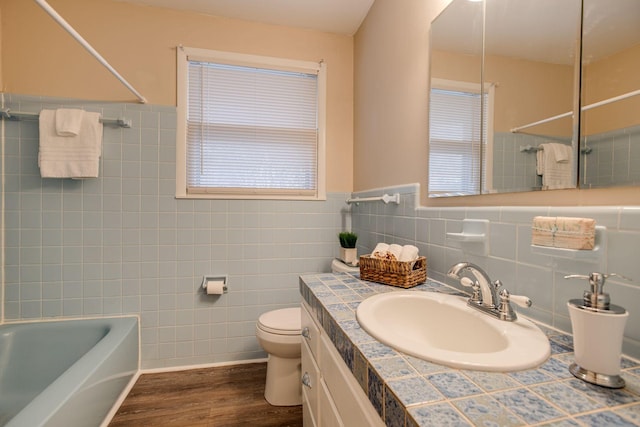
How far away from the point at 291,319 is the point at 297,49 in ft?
6.36

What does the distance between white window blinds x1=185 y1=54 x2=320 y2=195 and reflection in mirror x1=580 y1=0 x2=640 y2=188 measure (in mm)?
1705

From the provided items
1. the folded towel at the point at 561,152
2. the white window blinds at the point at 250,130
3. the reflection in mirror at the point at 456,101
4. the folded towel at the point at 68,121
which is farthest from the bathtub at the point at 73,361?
the folded towel at the point at 561,152

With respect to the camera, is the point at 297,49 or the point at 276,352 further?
the point at 297,49

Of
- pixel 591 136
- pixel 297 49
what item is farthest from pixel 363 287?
pixel 297 49

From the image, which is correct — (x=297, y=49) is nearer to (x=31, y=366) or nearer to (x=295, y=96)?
(x=295, y=96)

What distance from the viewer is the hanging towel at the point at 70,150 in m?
1.76

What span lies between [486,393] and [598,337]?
0.24m

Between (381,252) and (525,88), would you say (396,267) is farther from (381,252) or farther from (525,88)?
(525,88)

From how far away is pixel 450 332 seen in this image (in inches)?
37.0

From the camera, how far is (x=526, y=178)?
0.91 metres

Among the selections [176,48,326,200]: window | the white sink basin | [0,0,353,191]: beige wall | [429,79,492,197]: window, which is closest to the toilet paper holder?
[176,48,326,200]: window

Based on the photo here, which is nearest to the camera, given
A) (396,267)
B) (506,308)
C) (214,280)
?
(506,308)

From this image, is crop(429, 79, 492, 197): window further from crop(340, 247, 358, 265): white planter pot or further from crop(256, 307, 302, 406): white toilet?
crop(256, 307, 302, 406): white toilet

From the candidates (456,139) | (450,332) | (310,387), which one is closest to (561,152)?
(456,139)
